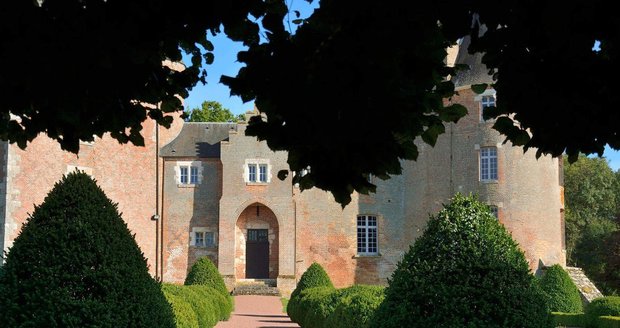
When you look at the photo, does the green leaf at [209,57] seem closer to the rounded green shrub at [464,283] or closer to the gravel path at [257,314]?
the rounded green shrub at [464,283]

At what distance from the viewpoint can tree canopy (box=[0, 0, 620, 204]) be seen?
3822mm

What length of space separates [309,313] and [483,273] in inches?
372

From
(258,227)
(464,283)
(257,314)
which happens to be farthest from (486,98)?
(464,283)

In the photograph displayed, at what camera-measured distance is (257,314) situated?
25906 millimetres

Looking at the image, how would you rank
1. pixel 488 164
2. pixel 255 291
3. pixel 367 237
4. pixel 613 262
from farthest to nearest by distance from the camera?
pixel 613 262 < pixel 367 237 < pixel 255 291 < pixel 488 164

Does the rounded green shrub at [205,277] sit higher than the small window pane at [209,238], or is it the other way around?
the small window pane at [209,238]

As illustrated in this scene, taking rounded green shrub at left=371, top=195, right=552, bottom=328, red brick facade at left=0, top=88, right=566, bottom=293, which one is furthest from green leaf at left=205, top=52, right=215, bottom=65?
red brick facade at left=0, top=88, right=566, bottom=293

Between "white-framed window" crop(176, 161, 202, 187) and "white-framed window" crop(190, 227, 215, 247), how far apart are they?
1.90 meters

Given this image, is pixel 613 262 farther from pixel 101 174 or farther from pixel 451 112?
pixel 451 112

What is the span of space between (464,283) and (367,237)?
24.7 m

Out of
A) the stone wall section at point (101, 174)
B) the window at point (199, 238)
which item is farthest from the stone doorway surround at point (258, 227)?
the stone wall section at point (101, 174)

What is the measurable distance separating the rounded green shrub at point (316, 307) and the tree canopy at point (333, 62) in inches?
454

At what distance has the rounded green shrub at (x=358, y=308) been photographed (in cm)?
1277

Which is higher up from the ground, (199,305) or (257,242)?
(257,242)
